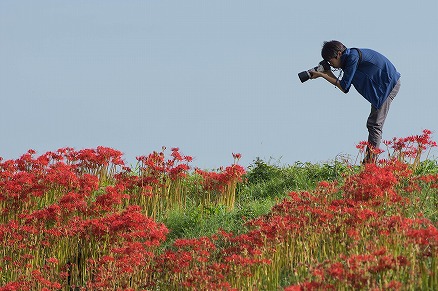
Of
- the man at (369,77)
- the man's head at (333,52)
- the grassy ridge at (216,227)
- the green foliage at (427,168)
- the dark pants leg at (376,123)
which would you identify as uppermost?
the man's head at (333,52)

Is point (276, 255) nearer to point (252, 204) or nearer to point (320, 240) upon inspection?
point (320, 240)

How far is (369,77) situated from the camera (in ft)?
41.0

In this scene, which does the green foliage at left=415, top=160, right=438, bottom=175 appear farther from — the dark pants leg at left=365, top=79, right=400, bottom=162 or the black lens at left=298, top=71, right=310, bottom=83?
the black lens at left=298, top=71, right=310, bottom=83

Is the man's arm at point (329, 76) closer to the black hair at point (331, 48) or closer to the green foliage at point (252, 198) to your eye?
the black hair at point (331, 48)

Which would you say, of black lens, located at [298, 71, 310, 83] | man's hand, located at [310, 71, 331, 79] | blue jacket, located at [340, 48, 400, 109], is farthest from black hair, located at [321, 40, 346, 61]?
black lens, located at [298, 71, 310, 83]

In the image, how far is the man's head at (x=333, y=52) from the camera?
Answer: 40.6ft

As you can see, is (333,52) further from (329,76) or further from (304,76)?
(304,76)

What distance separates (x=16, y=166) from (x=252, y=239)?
20.1 ft

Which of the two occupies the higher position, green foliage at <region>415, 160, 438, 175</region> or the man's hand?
the man's hand

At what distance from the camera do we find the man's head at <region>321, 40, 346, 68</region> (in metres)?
12.4

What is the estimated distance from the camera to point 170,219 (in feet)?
36.1

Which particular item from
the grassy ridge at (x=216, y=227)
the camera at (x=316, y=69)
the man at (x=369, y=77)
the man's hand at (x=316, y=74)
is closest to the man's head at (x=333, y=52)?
the man at (x=369, y=77)

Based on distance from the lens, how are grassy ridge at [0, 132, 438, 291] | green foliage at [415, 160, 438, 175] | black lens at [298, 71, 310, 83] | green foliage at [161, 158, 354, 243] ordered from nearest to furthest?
grassy ridge at [0, 132, 438, 291] < green foliage at [161, 158, 354, 243] < green foliage at [415, 160, 438, 175] < black lens at [298, 71, 310, 83]

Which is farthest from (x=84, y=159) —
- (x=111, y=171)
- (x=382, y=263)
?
(x=382, y=263)
